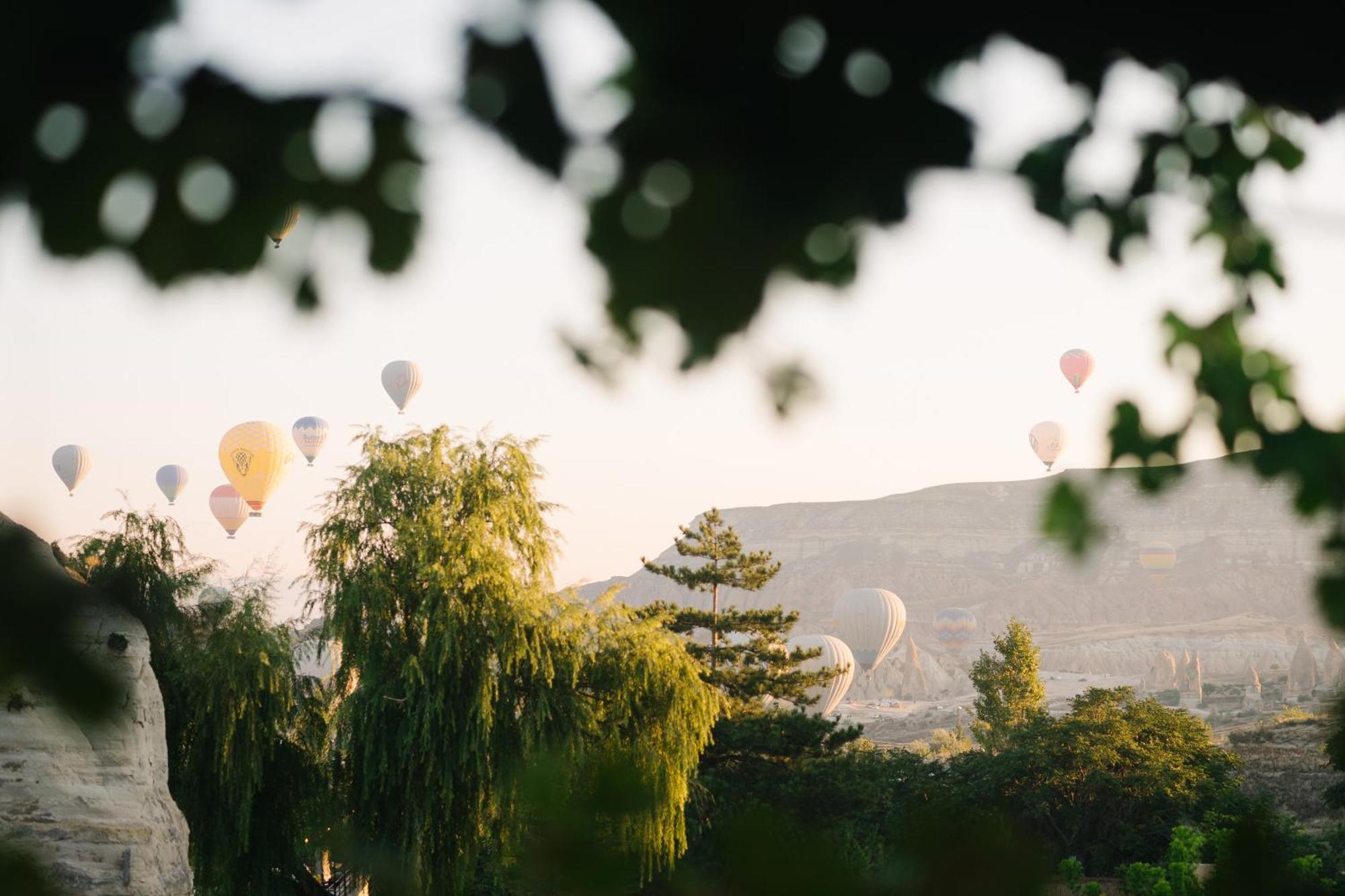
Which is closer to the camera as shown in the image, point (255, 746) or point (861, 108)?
point (861, 108)

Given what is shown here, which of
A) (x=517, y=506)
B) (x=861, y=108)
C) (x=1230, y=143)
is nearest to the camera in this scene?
(x=861, y=108)

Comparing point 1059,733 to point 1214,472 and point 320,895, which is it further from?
point 1214,472

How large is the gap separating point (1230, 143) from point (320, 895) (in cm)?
1580

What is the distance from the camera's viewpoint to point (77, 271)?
1.20 metres

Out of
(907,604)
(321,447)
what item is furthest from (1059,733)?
(907,604)

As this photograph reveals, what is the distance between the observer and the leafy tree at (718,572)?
3288 centimetres

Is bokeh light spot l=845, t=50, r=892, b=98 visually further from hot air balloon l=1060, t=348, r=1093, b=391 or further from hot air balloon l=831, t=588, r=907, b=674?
hot air balloon l=831, t=588, r=907, b=674

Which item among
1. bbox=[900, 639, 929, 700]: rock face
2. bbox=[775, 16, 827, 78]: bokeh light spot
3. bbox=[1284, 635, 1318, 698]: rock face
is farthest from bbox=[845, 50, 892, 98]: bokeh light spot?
bbox=[900, 639, 929, 700]: rock face

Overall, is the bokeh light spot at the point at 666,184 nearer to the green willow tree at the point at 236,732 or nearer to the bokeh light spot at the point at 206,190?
the bokeh light spot at the point at 206,190

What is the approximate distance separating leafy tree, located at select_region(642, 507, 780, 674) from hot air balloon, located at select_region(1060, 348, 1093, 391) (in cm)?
1823

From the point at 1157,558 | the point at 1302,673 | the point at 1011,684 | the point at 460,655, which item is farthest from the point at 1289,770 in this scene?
the point at 1302,673

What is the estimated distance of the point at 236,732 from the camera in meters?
15.1

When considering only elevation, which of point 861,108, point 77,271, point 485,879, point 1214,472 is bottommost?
point 485,879

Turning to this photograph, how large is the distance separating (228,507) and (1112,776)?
3552 centimetres
